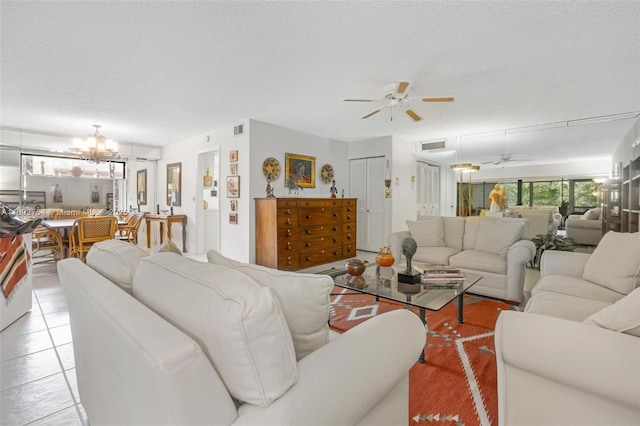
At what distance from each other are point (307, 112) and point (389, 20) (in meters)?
2.25

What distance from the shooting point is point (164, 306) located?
3.05ft

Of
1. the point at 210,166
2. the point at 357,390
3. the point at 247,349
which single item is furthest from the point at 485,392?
the point at 210,166

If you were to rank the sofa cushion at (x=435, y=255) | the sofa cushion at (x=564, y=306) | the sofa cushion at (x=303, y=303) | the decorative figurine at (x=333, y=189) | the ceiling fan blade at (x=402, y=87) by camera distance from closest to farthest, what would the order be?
the sofa cushion at (x=303, y=303), the sofa cushion at (x=564, y=306), the ceiling fan blade at (x=402, y=87), the sofa cushion at (x=435, y=255), the decorative figurine at (x=333, y=189)

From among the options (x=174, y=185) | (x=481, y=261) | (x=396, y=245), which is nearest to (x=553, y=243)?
(x=481, y=261)

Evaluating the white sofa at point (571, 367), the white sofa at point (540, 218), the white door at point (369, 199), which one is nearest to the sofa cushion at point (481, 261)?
the white sofa at point (540, 218)

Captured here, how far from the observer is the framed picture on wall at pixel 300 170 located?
17.2 ft

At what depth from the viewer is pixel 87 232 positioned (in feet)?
14.8

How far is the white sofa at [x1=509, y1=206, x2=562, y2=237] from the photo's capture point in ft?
16.0

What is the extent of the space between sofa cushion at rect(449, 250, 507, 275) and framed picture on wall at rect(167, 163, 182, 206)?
549cm

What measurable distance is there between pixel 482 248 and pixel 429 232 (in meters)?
0.65

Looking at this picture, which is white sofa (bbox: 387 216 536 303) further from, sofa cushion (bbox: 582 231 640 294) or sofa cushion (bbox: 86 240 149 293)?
sofa cushion (bbox: 86 240 149 293)

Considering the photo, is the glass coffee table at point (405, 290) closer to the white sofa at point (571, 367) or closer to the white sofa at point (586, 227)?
the white sofa at point (571, 367)

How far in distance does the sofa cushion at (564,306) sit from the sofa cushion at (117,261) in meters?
2.13

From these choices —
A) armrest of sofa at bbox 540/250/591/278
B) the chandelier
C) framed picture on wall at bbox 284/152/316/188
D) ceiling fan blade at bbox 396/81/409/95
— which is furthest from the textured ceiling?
armrest of sofa at bbox 540/250/591/278
